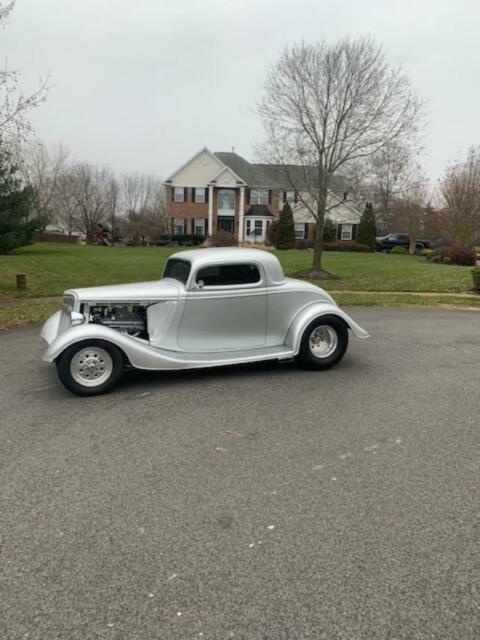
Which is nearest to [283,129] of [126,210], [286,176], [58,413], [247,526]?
[286,176]

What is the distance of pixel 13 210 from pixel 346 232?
33.6m

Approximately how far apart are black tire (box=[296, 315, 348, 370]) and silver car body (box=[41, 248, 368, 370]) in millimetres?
96

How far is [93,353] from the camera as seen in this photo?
18.0ft

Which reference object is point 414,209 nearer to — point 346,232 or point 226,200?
point 346,232

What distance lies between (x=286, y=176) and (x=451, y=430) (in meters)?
16.6

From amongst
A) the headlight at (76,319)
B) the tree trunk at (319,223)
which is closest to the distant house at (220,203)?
the tree trunk at (319,223)

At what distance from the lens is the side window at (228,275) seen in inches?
240

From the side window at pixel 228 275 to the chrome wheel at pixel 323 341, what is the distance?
1.11 m

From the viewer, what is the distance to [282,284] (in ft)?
21.2

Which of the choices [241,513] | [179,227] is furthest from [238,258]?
[179,227]

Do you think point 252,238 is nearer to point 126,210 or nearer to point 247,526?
point 126,210

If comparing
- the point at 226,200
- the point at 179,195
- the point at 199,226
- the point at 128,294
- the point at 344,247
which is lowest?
the point at 128,294

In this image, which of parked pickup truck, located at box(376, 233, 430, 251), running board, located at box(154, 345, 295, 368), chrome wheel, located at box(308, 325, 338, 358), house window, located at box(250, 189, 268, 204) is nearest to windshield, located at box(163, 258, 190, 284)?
running board, located at box(154, 345, 295, 368)

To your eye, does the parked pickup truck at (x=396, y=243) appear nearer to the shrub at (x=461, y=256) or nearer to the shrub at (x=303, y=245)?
the shrub at (x=303, y=245)
